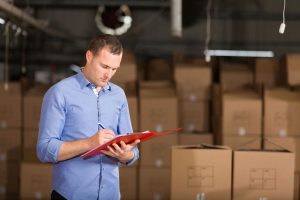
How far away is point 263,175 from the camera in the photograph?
294 cm

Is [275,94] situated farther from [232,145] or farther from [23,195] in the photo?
[23,195]

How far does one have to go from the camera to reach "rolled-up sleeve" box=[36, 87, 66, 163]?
188cm

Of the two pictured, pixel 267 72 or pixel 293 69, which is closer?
pixel 293 69

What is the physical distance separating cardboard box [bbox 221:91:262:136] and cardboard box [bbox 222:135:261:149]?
3cm

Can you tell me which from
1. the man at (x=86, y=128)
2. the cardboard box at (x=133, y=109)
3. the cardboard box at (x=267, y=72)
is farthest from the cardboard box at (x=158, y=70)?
the man at (x=86, y=128)

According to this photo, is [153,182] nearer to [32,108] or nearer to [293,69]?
[32,108]

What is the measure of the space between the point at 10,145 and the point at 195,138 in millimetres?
1543

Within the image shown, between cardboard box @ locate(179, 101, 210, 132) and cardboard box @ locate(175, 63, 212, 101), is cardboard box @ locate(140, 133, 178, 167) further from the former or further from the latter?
cardboard box @ locate(175, 63, 212, 101)

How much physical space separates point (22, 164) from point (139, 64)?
5.81ft

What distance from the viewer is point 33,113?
15.4 feet

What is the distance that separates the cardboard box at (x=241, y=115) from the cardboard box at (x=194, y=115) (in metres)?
0.68

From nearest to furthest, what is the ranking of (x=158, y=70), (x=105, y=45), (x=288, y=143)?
1. (x=105, y=45)
2. (x=288, y=143)
3. (x=158, y=70)

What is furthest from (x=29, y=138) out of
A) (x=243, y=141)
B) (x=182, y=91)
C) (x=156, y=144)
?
(x=243, y=141)

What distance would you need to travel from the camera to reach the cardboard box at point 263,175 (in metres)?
2.93
